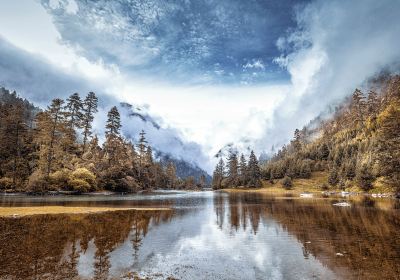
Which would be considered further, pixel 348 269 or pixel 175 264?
pixel 175 264

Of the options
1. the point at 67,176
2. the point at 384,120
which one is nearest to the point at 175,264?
the point at 384,120

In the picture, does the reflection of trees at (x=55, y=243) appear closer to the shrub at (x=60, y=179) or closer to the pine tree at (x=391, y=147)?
the pine tree at (x=391, y=147)

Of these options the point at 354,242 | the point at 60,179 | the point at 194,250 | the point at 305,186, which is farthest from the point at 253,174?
the point at 194,250

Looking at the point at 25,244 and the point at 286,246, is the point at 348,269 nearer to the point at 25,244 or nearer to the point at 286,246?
the point at 286,246

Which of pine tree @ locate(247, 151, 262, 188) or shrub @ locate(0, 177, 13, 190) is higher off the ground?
pine tree @ locate(247, 151, 262, 188)

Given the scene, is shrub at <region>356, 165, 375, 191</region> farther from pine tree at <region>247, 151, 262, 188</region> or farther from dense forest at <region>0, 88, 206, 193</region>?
dense forest at <region>0, 88, 206, 193</region>

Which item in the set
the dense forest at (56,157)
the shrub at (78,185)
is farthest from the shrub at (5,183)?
the shrub at (78,185)

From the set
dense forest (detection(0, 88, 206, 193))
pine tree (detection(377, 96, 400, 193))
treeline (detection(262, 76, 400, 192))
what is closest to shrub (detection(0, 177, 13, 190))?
dense forest (detection(0, 88, 206, 193))

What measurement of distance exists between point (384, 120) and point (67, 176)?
281 feet

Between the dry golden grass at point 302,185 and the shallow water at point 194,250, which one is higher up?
the dry golden grass at point 302,185

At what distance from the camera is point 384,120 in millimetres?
58500

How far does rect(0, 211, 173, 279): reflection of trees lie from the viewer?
15055 millimetres

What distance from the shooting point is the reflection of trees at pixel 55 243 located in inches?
593

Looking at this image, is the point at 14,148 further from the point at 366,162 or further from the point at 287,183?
the point at 366,162
